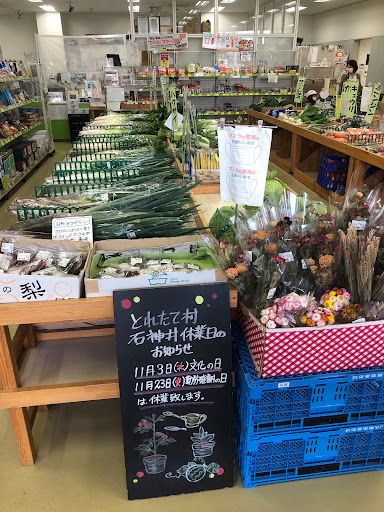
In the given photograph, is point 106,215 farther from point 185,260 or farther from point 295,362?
point 295,362

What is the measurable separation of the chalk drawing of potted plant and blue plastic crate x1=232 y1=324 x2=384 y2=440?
342 mm

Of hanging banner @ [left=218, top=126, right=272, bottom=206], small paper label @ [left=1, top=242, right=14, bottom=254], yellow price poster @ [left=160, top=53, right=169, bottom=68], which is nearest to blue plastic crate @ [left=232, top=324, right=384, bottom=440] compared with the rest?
hanging banner @ [left=218, top=126, right=272, bottom=206]

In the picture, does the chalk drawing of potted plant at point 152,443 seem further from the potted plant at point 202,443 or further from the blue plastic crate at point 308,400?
the blue plastic crate at point 308,400

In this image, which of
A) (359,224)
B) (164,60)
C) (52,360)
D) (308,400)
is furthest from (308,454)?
(164,60)

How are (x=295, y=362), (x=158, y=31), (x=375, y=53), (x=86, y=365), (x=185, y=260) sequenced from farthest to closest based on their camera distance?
(x=375, y=53) < (x=158, y=31) < (x=86, y=365) < (x=185, y=260) < (x=295, y=362)

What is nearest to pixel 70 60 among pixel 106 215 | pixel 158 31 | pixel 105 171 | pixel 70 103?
pixel 70 103

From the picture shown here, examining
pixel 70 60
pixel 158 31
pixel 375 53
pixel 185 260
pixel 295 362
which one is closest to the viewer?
pixel 295 362

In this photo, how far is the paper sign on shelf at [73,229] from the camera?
1.99 m

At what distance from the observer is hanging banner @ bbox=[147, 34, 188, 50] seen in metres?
9.25

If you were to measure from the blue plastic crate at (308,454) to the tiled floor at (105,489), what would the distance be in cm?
5

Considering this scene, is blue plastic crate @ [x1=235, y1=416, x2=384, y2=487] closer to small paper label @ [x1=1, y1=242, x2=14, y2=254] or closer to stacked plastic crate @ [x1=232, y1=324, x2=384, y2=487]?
stacked plastic crate @ [x1=232, y1=324, x2=384, y2=487]

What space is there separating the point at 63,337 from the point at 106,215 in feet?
2.32

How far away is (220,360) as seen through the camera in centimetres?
171

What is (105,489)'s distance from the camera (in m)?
1.86
